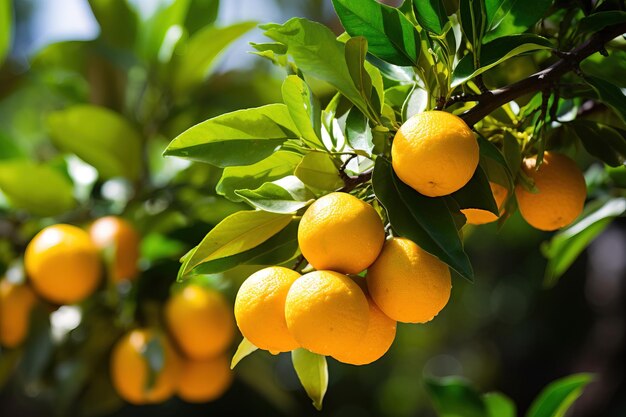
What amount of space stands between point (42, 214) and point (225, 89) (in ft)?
1.36

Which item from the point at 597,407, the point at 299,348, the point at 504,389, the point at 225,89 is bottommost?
the point at 504,389

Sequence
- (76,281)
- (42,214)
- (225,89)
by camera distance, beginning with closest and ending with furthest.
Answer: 1. (76,281)
2. (42,214)
3. (225,89)

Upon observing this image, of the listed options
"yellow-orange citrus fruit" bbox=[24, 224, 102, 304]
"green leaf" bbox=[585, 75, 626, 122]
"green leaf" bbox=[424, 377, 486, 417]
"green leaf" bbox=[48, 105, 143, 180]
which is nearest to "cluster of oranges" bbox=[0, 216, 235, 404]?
"yellow-orange citrus fruit" bbox=[24, 224, 102, 304]

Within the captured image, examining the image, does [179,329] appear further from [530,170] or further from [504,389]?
[504,389]

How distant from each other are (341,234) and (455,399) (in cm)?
49

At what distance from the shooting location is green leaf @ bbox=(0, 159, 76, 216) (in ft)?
3.84

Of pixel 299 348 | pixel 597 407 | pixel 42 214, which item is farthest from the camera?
pixel 597 407

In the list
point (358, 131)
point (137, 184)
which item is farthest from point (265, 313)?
point (137, 184)

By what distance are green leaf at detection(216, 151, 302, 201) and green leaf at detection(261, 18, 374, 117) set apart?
0.28 feet

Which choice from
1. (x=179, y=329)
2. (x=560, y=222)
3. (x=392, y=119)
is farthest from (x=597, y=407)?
(x=392, y=119)

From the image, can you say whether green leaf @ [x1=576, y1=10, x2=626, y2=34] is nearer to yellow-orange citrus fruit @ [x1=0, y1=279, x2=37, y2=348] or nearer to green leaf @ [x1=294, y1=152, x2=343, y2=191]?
green leaf @ [x1=294, y1=152, x2=343, y2=191]

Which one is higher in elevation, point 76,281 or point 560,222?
point 560,222

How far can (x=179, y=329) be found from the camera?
1.07 meters

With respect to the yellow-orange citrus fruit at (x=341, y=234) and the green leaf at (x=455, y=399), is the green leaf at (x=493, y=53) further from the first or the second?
the green leaf at (x=455, y=399)
